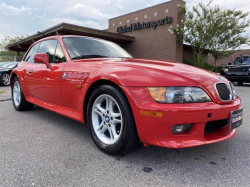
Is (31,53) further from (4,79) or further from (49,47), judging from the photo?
(4,79)

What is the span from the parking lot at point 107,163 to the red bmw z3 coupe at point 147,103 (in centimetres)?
23

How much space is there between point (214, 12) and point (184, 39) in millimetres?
2736

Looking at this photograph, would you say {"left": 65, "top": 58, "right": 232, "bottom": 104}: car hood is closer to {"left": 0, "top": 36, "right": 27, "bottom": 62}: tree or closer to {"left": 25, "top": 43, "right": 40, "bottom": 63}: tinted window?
{"left": 25, "top": 43, "right": 40, "bottom": 63}: tinted window

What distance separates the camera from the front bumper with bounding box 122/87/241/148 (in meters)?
1.73

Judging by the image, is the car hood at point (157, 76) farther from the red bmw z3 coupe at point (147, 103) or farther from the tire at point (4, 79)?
the tire at point (4, 79)

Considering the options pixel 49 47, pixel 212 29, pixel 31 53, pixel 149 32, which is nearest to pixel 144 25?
pixel 149 32

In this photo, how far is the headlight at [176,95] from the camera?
1794mm

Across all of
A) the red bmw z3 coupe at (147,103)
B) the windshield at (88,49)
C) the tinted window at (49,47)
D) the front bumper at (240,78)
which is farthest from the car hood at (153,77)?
the front bumper at (240,78)

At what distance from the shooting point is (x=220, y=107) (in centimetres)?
186

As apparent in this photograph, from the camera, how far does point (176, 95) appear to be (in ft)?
5.91

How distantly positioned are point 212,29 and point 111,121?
1489cm

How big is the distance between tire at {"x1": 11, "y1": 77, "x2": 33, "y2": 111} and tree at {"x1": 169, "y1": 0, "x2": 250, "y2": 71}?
13025 millimetres

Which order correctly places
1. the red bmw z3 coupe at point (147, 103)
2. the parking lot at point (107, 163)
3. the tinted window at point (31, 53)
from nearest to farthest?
the parking lot at point (107, 163), the red bmw z3 coupe at point (147, 103), the tinted window at point (31, 53)

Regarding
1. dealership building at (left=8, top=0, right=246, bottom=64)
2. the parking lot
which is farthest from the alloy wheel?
dealership building at (left=8, top=0, right=246, bottom=64)
